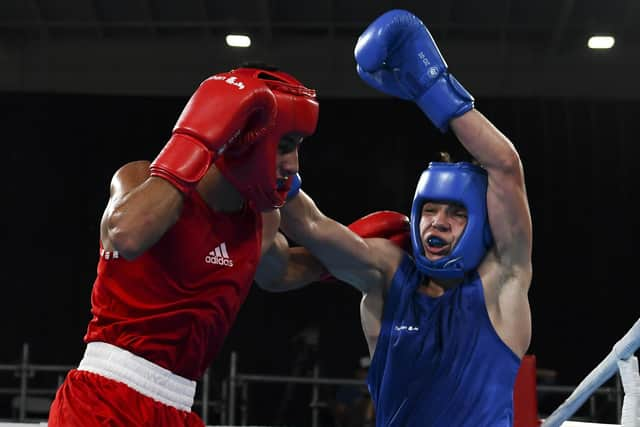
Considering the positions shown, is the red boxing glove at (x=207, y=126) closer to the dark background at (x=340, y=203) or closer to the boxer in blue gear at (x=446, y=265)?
the boxer in blue gear at (x=446, y=265)

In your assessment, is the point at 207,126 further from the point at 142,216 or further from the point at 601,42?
the point at 601,42

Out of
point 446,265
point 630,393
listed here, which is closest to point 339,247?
point 446,265

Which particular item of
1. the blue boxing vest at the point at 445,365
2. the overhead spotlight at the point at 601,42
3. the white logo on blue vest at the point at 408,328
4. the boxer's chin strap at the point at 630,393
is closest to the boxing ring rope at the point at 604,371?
the boxer's chin strap at the point at 630,393

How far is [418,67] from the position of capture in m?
2.61

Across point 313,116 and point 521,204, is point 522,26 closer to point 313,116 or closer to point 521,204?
point 521,204

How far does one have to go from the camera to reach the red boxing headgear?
77.2 inches

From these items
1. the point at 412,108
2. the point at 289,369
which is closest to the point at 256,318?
the point at 289,369

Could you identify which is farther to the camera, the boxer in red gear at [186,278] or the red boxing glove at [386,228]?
the red boxing glove at [386,228]

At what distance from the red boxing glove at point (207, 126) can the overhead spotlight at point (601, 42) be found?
7.81m

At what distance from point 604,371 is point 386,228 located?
2.52ft

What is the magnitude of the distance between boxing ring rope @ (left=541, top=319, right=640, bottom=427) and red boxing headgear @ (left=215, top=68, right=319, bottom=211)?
967mm

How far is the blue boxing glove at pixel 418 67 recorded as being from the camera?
8.44ft

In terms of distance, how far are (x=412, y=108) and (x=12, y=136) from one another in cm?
369

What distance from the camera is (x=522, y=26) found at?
8953mm
